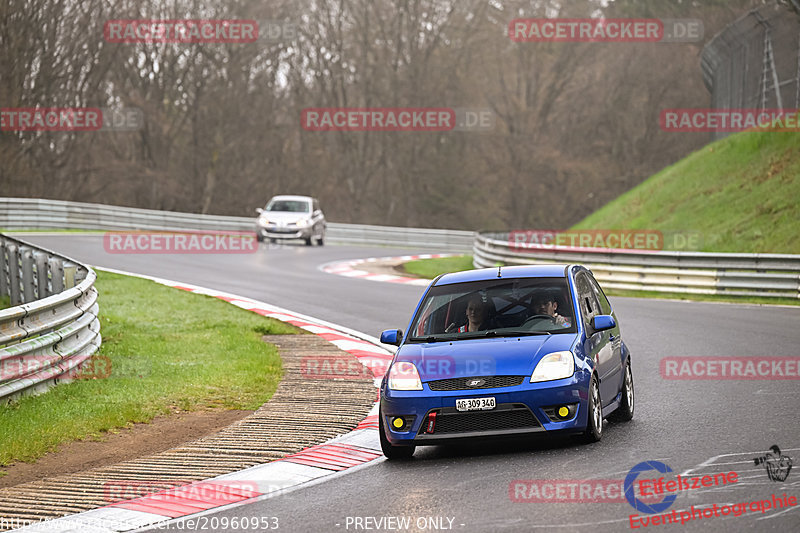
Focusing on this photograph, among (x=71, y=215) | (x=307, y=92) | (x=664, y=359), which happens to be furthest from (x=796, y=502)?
(x=307, y=92)

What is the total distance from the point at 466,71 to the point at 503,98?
10.1ft

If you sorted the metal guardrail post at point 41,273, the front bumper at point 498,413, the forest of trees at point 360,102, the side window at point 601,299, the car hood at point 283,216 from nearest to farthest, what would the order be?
the front bumper at point 498,413
the side window at point 601,299
the metal guardrail post at point 41,273
the car hood at point 283,216
the forest of trees at point 360,102

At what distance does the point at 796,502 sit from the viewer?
6.43 meters

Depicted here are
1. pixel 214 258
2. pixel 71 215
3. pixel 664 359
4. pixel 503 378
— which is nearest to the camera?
pixel 503 378

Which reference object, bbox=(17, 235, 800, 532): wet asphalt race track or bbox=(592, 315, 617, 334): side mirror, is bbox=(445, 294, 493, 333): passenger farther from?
bbox=(17, 235, 800, 532): wet asphalt race track

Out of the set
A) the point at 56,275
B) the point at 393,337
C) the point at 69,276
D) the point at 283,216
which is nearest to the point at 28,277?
the point at 56,275

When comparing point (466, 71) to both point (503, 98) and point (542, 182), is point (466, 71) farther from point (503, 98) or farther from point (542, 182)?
point (542, 182)

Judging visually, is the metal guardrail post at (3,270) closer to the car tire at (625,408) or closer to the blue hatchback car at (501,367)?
the blue hatchback car at (501,367)

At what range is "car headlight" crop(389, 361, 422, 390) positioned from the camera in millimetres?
8492

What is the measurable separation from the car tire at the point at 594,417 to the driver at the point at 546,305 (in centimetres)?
83

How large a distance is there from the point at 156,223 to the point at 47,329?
3535 cm

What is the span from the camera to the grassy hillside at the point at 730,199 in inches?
1062

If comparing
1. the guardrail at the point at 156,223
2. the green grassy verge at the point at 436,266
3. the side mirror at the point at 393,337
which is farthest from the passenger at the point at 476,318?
the guardrail at the point at 156,223

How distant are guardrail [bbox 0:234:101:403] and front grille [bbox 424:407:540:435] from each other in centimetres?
413
